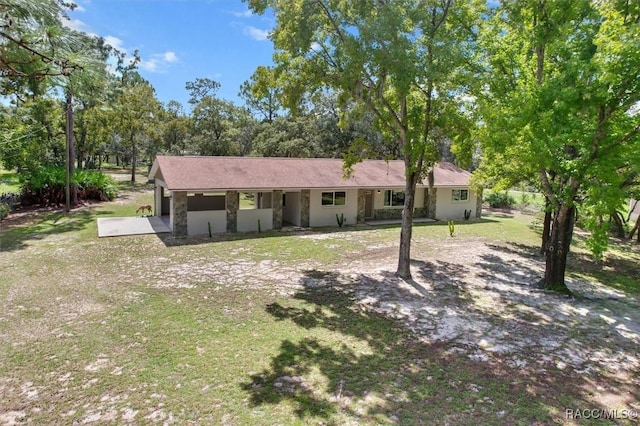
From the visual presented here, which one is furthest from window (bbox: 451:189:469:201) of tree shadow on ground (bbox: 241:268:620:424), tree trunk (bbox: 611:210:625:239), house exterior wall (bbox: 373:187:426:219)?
tree shadow on ground (bbox: 241:268:620:424)

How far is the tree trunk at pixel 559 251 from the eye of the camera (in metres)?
11.5

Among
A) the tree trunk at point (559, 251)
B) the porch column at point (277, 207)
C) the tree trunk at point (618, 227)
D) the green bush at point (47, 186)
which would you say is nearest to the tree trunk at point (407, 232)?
the tree trunk at point (559, 251)

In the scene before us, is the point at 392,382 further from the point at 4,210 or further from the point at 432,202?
the point at 4,210

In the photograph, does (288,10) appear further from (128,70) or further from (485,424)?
(128,70)

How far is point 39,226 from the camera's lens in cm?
1819

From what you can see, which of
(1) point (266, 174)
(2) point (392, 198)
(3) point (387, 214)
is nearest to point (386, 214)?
(3) point (387, 214)

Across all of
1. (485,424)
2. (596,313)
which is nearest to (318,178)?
(596,313)

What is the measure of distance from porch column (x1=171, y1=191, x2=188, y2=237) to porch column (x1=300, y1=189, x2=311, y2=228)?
5.99 meters

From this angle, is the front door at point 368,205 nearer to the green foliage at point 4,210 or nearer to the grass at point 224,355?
the grass at point 224,355

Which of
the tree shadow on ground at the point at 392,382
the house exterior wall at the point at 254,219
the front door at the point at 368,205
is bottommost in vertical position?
the tree shadow on ground at the point at 392,382

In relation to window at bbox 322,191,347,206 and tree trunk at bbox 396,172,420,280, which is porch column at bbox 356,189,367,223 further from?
tree trunk at bbox 396,172,420,280

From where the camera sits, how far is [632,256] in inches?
682

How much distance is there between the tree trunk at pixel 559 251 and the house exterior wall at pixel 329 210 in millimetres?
11312

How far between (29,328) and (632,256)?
22.2 metres
